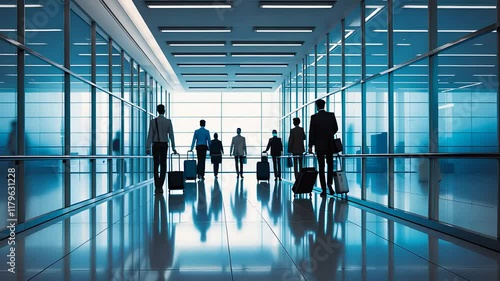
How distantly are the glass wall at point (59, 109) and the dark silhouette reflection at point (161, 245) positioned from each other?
6.00 feet

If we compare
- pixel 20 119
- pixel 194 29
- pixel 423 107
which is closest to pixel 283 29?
pixel 194 29

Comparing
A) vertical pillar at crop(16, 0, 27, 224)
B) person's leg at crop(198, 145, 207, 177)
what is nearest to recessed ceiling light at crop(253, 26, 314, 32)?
person's leg at crop(198, 145, 207, 177)

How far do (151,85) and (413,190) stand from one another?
1695 centimetres

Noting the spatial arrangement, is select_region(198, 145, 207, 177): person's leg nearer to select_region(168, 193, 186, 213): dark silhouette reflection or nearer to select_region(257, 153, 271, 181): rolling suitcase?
select_region(257, 153, 271, 181): rolling suitcase

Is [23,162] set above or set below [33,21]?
below

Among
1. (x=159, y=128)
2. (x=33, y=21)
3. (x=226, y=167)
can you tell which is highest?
(x=33, y=21)


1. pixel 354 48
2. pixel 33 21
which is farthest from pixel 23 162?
pixel 354 48

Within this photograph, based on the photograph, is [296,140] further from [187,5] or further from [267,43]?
[187,5]

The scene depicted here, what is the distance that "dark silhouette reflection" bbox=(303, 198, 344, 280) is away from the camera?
4332 mm

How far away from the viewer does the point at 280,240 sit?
5988 mm

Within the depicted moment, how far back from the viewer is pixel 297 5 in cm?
1198

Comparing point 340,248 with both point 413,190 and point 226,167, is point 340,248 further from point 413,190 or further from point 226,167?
point 226,167

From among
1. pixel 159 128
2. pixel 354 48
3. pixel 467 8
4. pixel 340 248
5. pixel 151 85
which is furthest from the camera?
pixel 151 85

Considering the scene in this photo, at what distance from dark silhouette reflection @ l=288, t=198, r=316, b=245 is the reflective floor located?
1 centimetres
